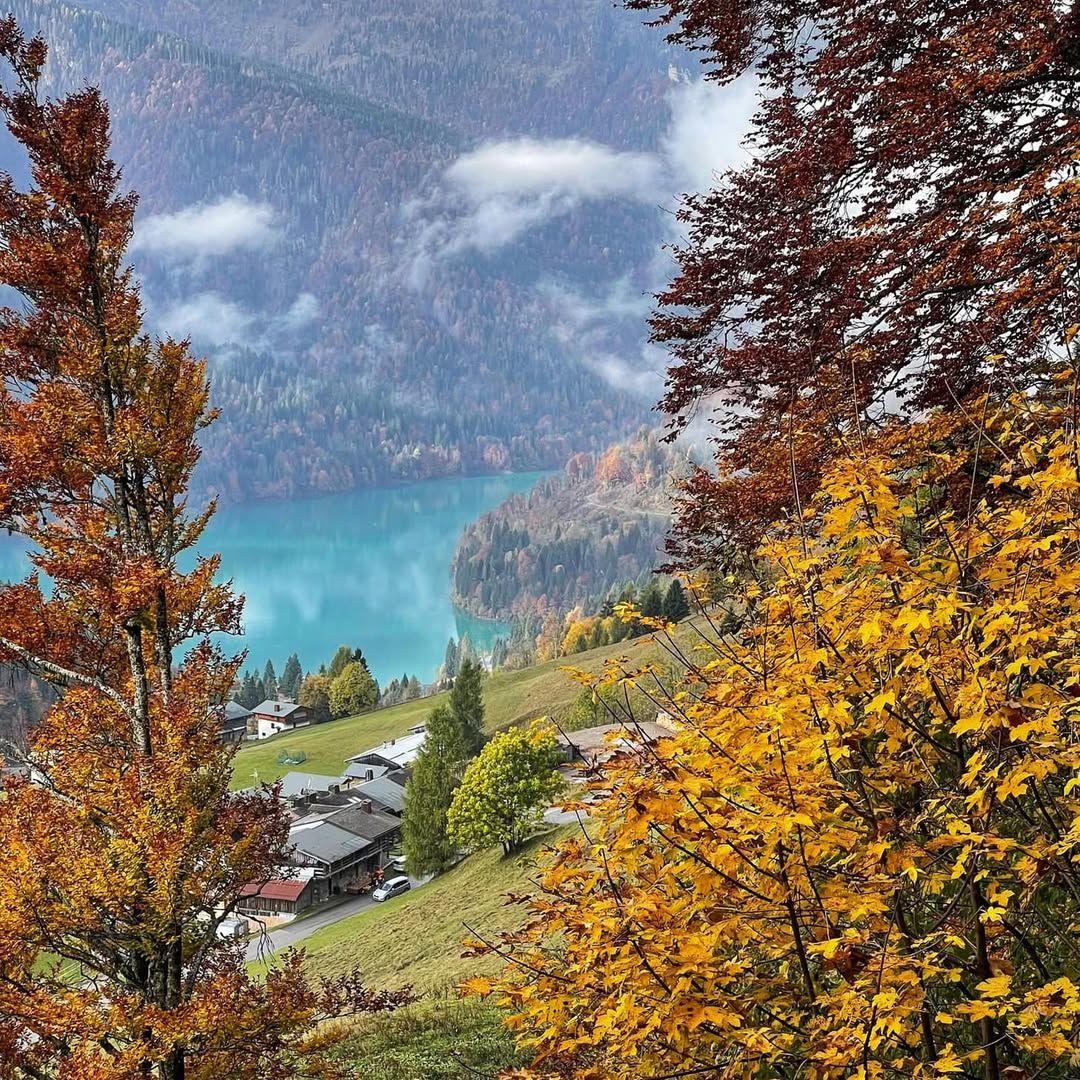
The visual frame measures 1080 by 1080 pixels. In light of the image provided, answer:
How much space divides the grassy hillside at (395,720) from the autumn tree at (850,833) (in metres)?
68.6

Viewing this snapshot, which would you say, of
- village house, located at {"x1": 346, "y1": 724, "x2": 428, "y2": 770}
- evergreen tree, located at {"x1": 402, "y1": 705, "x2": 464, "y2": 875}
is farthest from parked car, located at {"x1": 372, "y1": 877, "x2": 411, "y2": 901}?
village house, located at {"x1": 346, "y1": 724, "x2": 428, "y2": 770}

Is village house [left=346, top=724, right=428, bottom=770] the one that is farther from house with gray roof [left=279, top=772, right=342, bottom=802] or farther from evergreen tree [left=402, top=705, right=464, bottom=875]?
evergreen tree [left=402, top=705, right=464, bottom=875]

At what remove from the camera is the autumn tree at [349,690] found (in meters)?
110

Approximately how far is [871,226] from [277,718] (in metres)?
113

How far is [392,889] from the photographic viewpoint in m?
48.9

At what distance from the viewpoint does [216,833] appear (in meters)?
7.95

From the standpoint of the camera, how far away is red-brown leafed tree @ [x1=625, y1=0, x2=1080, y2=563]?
603cm

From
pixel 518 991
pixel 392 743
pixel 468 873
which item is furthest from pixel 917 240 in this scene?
pixel 392 743

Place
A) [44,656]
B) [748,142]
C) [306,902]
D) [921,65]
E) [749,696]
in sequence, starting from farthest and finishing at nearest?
A: [306,902] < [748,142] < [44,656] < [921,65] < [749,696]

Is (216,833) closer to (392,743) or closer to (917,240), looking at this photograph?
(917,240)

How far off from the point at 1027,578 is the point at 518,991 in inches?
114

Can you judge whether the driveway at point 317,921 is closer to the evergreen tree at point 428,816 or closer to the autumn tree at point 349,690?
the evergreen tree at point 428,816

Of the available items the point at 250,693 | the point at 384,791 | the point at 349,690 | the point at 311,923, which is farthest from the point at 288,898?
the point at 250,693

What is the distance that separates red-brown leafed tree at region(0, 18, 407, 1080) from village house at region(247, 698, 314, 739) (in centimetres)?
10641
